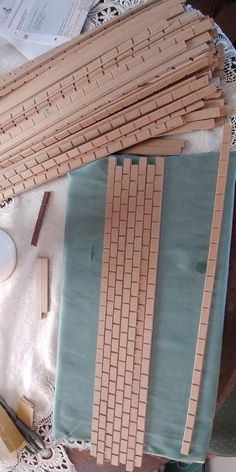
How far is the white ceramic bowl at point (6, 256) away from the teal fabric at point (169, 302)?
113mm

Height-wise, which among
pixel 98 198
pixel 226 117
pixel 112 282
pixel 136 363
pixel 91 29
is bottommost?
pixel 136 363

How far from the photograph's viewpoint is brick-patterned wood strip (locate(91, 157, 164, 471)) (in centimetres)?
85

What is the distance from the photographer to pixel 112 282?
868 millimetres

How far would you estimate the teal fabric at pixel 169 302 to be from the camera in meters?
0.83

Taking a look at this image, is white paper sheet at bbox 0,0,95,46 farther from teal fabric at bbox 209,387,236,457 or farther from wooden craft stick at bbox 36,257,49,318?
teal fabric at bbox 209,387,236,457

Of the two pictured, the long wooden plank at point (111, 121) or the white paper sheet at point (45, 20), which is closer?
the long wooden plank at point (111, 121)

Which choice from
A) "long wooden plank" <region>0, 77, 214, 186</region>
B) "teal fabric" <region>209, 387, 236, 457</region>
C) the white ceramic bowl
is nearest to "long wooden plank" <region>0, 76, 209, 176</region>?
"long wooden plank" <region>0, 77, 214, 186</region>

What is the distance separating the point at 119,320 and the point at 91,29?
1.74ft

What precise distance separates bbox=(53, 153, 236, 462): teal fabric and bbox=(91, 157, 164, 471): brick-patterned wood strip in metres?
0.02

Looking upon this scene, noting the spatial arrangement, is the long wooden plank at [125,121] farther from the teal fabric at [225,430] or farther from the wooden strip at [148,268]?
the teal fabric at [225,430]

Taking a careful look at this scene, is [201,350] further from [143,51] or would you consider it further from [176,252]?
[143,51]

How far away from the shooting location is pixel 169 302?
84 cm

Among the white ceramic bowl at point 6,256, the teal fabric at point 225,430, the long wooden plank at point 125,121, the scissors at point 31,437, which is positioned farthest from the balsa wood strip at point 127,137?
the teal fabric at point 225,430

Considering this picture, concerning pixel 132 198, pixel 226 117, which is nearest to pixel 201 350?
pixel 132 198
